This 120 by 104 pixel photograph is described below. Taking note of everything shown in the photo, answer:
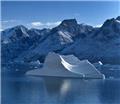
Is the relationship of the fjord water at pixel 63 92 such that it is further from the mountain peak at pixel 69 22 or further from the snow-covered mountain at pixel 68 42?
the mountain peak at pixel 69 22

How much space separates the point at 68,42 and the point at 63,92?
30.1 m

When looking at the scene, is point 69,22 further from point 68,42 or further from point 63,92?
point 63,92

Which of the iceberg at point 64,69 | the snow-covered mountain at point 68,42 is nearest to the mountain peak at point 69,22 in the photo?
the snow-covered mountain at point 68,42

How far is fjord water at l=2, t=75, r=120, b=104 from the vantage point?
11.3 meters

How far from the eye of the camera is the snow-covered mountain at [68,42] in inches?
1411

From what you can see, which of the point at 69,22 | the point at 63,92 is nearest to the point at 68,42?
the point at 69,22

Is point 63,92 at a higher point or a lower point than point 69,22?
lower

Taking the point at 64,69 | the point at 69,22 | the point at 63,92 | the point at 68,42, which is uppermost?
the point at 69,22

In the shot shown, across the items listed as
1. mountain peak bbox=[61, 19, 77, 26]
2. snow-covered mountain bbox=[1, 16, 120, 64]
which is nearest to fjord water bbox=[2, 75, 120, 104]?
snow-covered mountain bbox=[1, 16, 120, 64]

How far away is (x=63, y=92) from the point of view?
43.9 feet

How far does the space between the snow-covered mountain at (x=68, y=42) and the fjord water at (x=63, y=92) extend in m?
16.3

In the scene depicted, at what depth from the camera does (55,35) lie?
43219mm

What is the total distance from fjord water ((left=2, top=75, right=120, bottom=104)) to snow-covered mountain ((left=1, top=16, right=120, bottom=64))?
16339 mm

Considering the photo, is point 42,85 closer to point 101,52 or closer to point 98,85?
point 98,85
